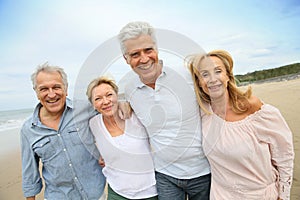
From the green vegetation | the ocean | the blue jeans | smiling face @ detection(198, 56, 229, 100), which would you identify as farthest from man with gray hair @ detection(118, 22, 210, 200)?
the green vegetation

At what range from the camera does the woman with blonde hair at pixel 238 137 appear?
144cm

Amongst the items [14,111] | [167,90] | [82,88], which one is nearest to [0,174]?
[82,88]

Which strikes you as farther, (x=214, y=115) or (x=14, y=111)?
(x=14, y=111)

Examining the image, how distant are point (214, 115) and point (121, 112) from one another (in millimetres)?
644

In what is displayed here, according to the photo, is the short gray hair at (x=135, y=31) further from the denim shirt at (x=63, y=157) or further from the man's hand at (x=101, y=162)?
the man's hand at (x=101, y=162)

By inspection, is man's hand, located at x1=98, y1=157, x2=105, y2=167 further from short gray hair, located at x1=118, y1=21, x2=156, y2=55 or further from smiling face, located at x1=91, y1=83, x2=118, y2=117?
short gray hair, located at x1=118, y1=21, x2=156, y2=55

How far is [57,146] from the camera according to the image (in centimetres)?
168

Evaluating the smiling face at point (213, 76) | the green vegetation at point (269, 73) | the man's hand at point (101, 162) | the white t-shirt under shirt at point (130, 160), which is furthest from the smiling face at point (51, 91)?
the green vegetation at point (269, 73)

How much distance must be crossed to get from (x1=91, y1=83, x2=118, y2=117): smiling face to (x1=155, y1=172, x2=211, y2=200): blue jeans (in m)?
0.55

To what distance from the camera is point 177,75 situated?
1561mm

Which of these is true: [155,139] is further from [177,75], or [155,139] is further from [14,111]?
[14,111]

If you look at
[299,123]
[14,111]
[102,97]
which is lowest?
[14,111]

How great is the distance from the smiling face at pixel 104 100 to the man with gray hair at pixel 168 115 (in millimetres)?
198

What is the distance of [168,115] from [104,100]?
0.47 m
